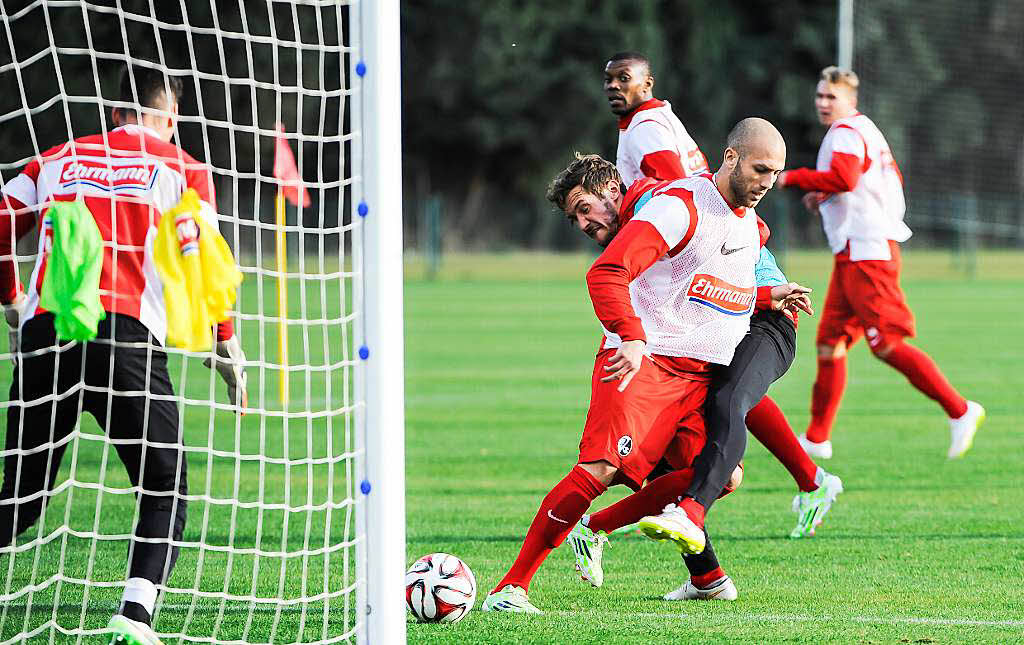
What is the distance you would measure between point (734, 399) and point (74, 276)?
237 cm

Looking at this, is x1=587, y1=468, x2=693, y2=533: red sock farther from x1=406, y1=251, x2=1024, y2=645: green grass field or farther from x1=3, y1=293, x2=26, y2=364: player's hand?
x1=3, y1=293, x2=26, y2=364: player's hand

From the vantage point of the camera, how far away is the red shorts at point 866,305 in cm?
868

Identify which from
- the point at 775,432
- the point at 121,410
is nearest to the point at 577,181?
the point at 775,432

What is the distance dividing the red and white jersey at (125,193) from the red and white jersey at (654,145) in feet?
7.97

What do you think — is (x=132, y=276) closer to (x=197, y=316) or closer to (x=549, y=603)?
(x=197, y=316)

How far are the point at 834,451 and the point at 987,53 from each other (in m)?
32.1

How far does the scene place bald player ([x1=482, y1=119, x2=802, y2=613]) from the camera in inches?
194

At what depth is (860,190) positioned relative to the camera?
8.94 metres

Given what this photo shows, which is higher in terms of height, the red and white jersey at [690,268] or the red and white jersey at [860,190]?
the red and white jersey at [690,268]

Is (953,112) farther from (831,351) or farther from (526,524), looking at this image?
(526,524)

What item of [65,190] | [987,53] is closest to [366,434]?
[65,190]

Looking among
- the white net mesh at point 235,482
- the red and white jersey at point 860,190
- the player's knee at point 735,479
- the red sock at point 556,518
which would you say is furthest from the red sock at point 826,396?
the red sock at point 556,518

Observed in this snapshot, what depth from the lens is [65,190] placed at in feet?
15.0

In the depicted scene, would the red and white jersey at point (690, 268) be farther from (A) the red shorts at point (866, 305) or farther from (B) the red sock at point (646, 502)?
(A) the red shorts at point (866, 305)
